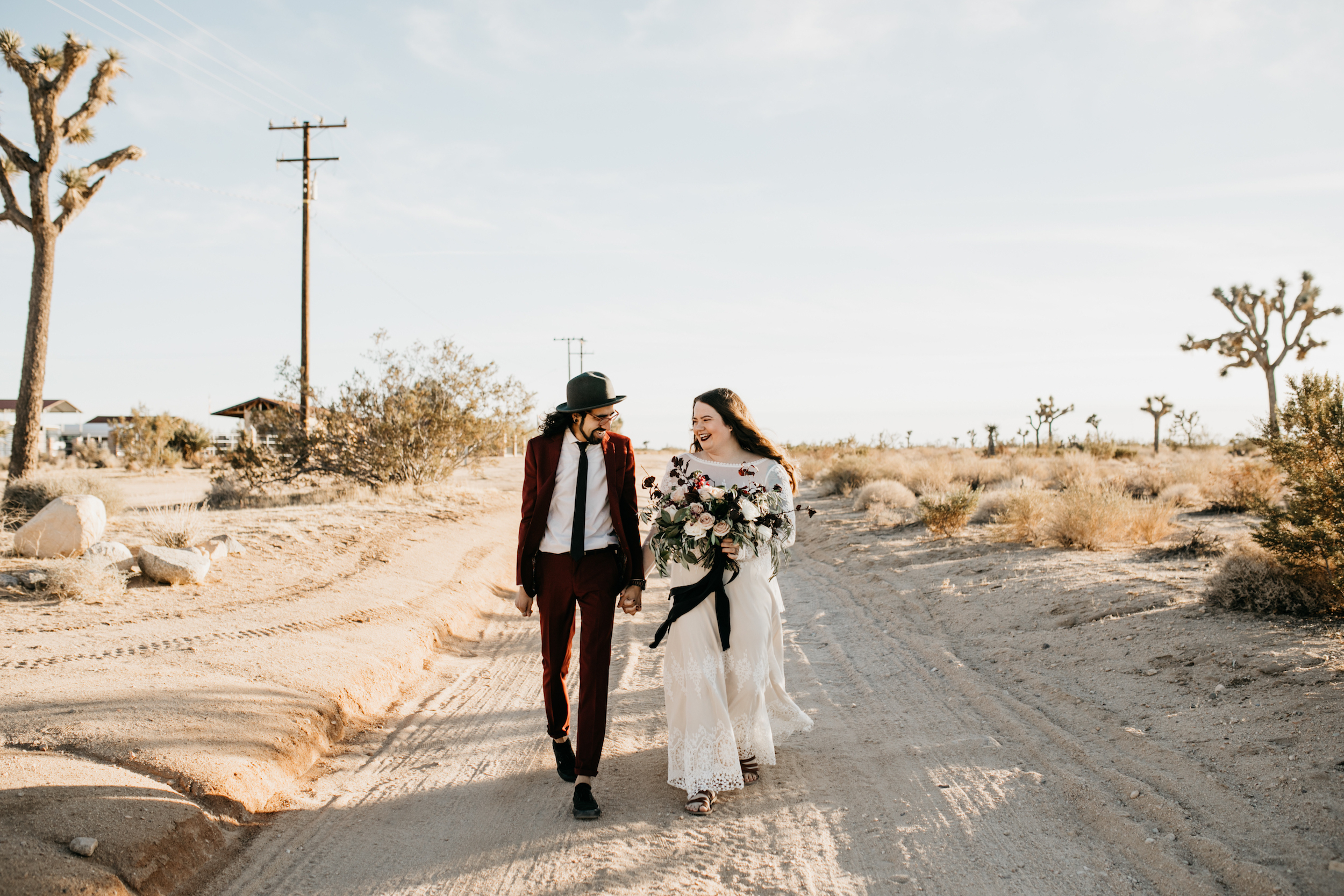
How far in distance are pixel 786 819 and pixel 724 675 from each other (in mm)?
793

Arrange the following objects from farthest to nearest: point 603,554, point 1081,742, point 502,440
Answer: point 502,440 → point 1081,742 → point 603,554

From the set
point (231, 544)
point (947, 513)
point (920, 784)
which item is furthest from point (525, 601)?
point (947, 513)

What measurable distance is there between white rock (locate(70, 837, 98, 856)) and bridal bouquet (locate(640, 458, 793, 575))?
277cm

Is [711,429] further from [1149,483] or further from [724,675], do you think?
[1149,483]

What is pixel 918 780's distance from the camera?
4.75 meters

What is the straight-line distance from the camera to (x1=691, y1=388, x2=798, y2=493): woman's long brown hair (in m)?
4.96

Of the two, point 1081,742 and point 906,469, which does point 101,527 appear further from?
point 906,469

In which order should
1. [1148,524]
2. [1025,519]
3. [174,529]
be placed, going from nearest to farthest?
[174,529]
[1148,524]
[1025,519]

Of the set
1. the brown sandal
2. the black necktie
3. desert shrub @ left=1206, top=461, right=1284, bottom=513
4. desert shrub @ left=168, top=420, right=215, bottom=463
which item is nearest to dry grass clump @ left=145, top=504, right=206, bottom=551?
the black necktie

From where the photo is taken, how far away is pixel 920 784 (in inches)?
185

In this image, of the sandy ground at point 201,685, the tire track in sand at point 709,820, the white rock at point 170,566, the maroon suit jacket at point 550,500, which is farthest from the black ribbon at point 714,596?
the white rock at point 170,566

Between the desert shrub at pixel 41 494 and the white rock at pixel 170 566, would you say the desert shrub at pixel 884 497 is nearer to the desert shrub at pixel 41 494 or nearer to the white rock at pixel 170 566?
the white rock at pixel 170 566

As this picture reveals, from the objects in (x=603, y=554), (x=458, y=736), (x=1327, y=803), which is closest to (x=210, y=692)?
(x=458, y=736)

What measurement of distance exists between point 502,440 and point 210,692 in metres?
17.5
